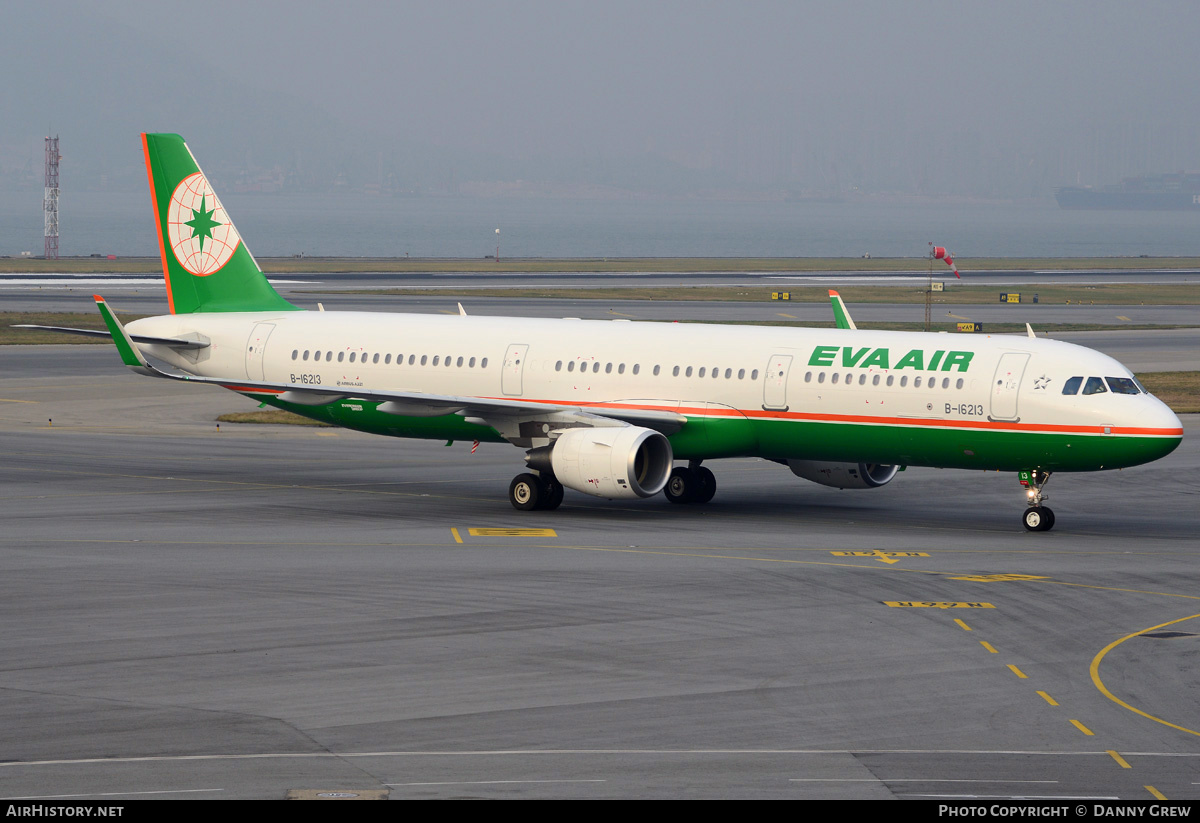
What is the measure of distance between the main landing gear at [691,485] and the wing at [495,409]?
258cm

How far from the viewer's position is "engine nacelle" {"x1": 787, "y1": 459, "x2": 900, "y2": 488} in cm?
4056

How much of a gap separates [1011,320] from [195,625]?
91881 millimetres

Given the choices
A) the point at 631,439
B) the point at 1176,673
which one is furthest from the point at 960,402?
the point at 1176,673

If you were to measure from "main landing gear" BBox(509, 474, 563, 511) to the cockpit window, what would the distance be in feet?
45.9

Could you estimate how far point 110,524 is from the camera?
119ft

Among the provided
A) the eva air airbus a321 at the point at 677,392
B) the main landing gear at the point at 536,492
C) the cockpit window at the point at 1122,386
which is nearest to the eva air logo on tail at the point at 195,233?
the eva air airbus a321 at the point at 677,392

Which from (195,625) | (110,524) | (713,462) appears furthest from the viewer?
(713,462)

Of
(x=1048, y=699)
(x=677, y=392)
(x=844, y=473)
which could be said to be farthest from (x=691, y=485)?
(x=1048, y=699)

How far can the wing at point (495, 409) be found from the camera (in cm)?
3881

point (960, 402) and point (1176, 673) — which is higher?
point (960, 402)

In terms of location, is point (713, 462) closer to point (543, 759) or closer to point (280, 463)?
point (280, 463)

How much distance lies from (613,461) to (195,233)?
18010mm

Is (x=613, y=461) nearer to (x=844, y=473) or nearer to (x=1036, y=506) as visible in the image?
(x=844, y=473)

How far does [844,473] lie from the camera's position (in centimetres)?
4066
